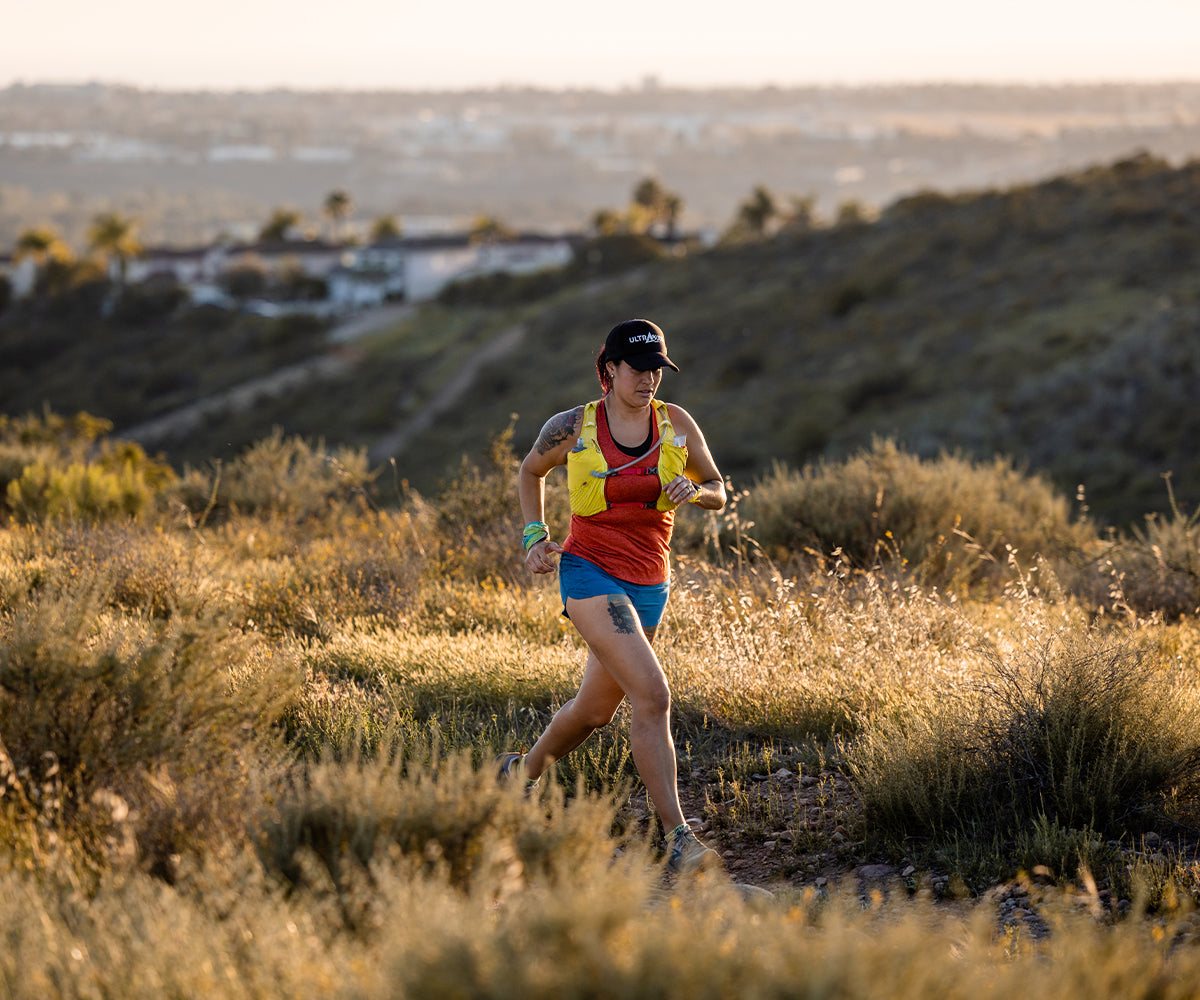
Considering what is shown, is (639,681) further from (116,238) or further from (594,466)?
(116,238)

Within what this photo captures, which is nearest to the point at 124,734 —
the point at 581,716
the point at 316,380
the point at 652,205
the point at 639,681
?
the point at 581,716

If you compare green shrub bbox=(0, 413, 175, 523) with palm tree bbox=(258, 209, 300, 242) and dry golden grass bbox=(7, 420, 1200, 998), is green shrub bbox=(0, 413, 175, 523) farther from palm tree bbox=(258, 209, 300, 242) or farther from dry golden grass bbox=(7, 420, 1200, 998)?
palm tree bbox=(258, 209, 300, 242)

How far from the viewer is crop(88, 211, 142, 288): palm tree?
295 feet

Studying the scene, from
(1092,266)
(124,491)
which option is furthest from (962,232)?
(124,491)

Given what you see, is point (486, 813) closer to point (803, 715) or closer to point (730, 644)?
point (803, 715)

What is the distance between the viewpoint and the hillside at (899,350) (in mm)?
24125

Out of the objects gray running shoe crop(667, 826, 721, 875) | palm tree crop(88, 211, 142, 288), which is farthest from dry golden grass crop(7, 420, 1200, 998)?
palm tree crop(88, 211, 142, 288)

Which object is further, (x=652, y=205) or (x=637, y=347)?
(x=652, y=205)

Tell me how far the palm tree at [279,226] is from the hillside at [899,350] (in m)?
48.1

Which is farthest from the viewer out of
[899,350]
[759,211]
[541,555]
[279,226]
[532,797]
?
[279,226]

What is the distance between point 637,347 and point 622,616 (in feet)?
3.12

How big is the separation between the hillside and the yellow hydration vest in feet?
36.9

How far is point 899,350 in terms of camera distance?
34594 mm

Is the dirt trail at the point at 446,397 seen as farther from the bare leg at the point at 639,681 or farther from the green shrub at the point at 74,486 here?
the bare leg at the point at 639,681
